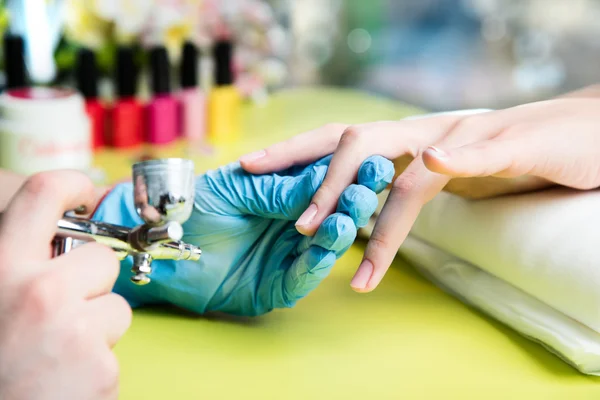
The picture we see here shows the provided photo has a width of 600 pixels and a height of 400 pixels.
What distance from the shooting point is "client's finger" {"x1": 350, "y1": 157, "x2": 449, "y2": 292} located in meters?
0.49

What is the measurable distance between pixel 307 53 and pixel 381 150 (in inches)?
39.5

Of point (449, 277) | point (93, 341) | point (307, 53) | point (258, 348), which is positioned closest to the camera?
point (93, 341)

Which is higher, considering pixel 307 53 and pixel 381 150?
pixel 381 150

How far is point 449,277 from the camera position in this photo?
0.61 metres

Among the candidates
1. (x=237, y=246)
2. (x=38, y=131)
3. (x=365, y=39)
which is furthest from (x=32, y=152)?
(x=365, y=39)

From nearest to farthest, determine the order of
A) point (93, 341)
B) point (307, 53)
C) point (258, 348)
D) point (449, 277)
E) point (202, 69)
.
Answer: point (93, 341) → point (258, 348) → point (449, 277) → point (202, 69) → point (307, 53)

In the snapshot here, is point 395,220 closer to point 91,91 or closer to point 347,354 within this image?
point 347,354

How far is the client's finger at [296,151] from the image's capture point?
522mm

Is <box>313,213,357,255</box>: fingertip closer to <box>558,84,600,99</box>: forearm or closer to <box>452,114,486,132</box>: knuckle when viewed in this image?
<box>452,114,486,132</box>: knuckle

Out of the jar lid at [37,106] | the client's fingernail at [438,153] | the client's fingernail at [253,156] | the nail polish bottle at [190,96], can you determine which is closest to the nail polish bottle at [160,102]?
the nail polish bottle at [190,96]

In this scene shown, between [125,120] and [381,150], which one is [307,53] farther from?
[381,150]

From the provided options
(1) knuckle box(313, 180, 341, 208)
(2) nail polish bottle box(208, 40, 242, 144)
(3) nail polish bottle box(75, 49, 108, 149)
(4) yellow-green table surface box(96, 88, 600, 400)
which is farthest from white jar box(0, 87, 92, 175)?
(1) knuckle box(313, 180, 341, 208)

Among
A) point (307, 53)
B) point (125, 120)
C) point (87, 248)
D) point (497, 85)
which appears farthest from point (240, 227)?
point (307, 53)

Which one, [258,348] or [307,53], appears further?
[307,53]
